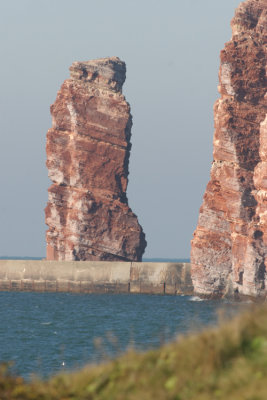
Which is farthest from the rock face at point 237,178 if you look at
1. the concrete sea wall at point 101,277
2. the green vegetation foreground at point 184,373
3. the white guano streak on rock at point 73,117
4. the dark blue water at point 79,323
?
the green vegetation foreground at point 184,373

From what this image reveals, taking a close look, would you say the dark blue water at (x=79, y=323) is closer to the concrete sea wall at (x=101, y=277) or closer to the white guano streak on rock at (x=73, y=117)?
the concrete sea wall at (x=101, y=277)

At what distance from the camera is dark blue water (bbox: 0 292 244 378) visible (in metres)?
29.0

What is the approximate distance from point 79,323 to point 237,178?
18.8 metres

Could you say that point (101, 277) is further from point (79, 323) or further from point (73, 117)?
point (79, 323)

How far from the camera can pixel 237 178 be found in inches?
2333

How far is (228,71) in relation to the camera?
6088cm

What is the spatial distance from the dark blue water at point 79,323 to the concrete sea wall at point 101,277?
91 cm

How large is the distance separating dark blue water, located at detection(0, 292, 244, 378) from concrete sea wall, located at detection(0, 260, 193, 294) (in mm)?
906

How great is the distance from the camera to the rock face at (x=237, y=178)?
56.6 m

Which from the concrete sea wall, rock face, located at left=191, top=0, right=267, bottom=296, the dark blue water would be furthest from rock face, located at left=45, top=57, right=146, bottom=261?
rock face, located at left=191, top=0, right=267, bottom=296

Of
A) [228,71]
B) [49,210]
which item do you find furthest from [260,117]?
[49,210]

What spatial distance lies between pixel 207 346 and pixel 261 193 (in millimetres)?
45181

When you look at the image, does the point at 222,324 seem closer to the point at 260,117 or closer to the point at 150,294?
the point at 260,117

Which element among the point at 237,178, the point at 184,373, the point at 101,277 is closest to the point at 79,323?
the point at 237,178
